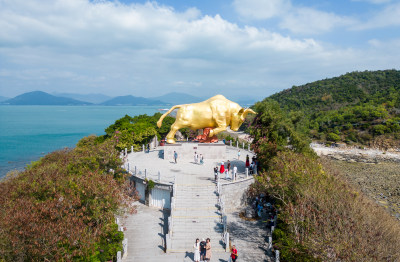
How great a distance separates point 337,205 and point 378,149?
5444 centimetres

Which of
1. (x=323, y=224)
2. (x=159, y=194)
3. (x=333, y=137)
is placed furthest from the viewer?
(x=333, y=137)

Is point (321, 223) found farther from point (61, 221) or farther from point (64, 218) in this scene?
point (61, 221)

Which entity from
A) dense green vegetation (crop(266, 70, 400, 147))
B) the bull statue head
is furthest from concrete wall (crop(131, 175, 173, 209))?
dense green vegetation (crop(266, 70, 400, 147))

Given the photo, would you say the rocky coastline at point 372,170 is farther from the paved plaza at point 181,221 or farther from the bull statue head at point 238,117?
the paved plaza at point 181,221

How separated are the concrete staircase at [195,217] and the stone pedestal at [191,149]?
694 cm

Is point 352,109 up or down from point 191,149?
up

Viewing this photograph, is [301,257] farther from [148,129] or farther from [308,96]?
[308,96]

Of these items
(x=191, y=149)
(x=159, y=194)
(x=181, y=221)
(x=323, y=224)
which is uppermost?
(x=191, y=149)

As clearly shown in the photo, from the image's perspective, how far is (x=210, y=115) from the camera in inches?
1003

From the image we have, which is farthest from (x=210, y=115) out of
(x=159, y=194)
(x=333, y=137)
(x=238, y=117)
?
(x=333, y=137)

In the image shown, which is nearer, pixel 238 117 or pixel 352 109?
pixel 238 117

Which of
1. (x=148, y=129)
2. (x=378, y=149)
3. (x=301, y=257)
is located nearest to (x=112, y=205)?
(x=301, y=257)

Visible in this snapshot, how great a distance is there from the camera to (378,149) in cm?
5619

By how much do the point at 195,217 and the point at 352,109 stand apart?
64.5 m
